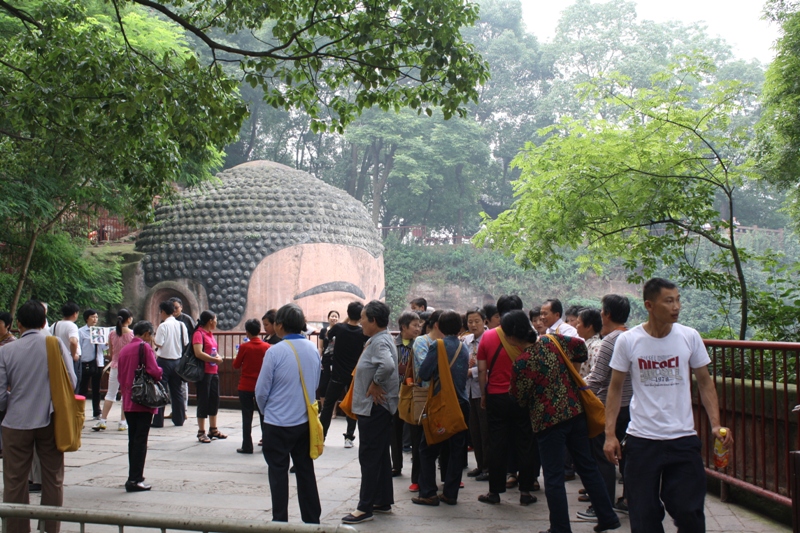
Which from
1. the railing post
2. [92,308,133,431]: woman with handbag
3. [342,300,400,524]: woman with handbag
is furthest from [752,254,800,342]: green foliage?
[92,308,133,431]: woman with handbag

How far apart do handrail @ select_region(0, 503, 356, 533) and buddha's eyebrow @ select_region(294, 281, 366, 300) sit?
13.8 meters

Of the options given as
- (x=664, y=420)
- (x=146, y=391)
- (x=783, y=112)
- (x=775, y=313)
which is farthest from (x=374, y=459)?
(x=783, y=112)

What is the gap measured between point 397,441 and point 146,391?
6.81 feet

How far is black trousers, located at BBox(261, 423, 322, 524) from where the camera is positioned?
419cm

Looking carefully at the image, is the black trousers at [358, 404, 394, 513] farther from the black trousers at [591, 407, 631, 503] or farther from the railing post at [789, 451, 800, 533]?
the railing post at [789, 451, 800, 533]

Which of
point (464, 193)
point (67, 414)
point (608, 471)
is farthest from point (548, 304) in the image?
point (464, 193)

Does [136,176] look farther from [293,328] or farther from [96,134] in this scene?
[293,328]

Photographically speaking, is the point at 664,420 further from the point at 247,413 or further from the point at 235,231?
the point at 235,231

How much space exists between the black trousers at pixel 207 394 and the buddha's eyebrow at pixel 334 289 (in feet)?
27.2

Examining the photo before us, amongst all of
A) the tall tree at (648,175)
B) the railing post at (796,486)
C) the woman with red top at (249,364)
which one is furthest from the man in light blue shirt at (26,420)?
the tall tree at (648,175)

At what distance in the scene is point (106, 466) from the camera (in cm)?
659

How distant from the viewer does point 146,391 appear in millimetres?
5555

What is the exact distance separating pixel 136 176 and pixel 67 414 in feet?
12.7

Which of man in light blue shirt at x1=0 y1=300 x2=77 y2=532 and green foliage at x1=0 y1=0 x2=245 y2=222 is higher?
green foliage at x1=0 y1=0 x2=245 y2=222
